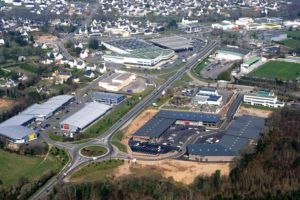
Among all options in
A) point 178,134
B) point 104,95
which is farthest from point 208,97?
point 104,95

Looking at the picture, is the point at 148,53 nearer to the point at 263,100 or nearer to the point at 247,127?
the point at 263,100

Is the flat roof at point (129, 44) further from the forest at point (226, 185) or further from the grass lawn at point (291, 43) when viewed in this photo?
the forest at point (226, 185)

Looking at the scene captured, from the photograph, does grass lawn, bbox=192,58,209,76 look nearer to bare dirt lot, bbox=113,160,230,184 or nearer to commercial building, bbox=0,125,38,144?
bare dirt lot, bbox=113,160,230,184

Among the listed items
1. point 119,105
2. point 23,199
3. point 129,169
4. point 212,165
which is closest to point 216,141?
point 212,165

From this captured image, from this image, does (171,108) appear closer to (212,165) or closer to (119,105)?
(119,105)

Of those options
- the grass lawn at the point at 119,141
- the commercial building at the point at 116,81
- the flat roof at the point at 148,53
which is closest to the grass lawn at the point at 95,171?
the grass lawn at the point at 119,141

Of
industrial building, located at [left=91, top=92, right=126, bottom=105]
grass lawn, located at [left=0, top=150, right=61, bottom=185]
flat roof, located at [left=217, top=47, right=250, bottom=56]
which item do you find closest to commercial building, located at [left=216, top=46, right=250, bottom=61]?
flat roof, located at [left=217, top=47, right=250, bottom=56]
